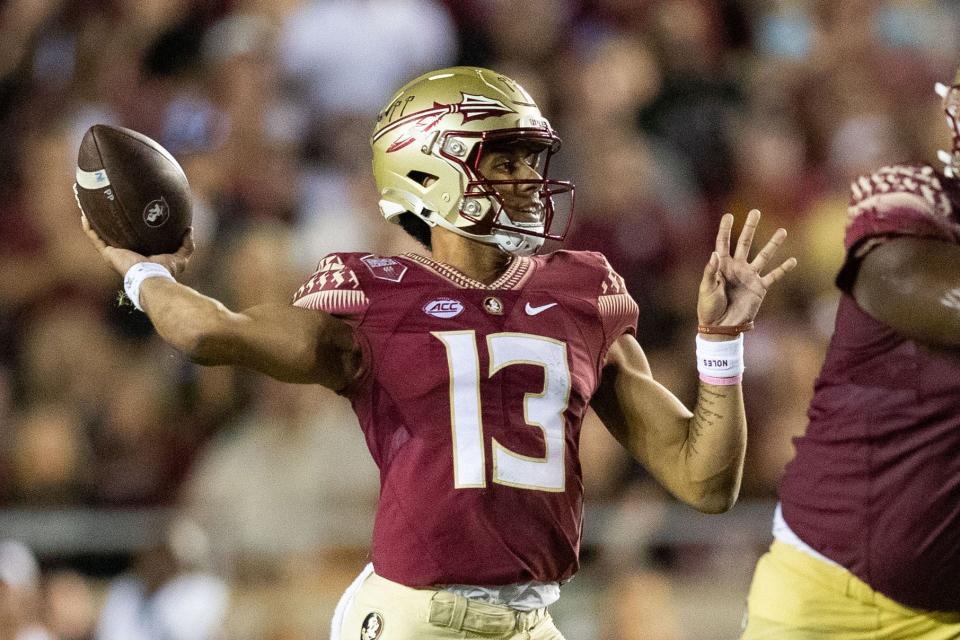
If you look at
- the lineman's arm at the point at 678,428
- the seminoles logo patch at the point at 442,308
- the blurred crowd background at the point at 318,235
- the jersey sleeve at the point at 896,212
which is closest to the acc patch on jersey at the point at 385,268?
the seminoles logo patch at the point at 442,308

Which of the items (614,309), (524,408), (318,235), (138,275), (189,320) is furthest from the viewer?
(318,235)

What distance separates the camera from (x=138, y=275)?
10.9 feet

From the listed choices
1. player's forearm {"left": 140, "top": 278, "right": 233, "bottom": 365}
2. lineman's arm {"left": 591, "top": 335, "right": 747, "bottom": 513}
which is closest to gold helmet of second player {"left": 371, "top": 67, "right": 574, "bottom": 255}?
lineman's arm {"left": 591, "top": 335, "right": 747, "bottom": 513}

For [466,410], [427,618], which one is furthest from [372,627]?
[466,410]

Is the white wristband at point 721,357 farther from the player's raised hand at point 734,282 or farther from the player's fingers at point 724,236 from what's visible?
the player's fingers at point 724,236

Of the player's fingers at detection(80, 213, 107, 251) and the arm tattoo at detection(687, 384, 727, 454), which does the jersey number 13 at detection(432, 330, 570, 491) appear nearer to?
the arm tattoo at detection(687, 384, 727, 454)

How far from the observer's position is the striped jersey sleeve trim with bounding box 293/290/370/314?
3.44 meters

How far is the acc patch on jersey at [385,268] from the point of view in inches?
138

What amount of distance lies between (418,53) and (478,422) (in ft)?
14.5

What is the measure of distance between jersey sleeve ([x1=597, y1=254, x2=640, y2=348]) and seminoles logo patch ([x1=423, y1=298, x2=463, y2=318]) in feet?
1.21

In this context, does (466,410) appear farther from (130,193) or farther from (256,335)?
(130,193)

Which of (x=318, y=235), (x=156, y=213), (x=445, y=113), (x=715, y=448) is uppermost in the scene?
(x=445, y=113)

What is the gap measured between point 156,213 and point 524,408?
949mm

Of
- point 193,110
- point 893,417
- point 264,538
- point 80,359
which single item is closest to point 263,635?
point 264,538
